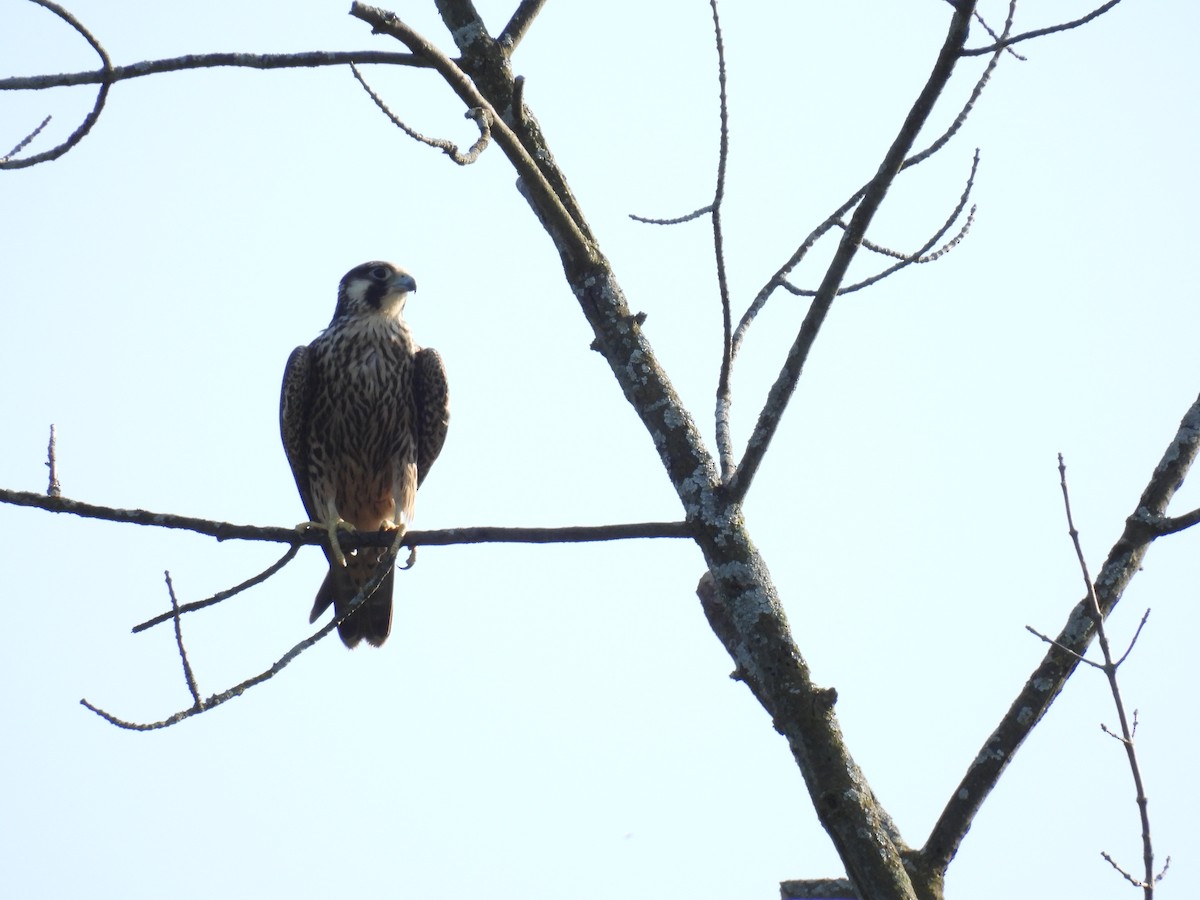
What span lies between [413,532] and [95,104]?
1023mm

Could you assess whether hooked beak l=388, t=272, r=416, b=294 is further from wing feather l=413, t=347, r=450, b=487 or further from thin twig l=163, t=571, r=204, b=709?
thin twig l=163, t=571, r=204, b=709

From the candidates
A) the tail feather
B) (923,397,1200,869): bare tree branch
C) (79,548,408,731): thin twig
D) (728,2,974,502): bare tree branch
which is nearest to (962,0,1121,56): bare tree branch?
(728,2,974,502): bare tree branch

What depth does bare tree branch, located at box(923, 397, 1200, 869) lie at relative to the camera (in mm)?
2424

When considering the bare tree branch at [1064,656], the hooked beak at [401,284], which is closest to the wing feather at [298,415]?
the hooked beak at [401,284]

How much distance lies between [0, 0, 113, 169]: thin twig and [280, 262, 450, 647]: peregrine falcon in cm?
217

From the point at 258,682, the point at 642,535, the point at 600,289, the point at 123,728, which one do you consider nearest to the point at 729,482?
the point at 642,535

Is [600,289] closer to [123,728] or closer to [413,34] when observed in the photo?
[413,34]

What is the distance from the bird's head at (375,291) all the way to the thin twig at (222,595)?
2.29m

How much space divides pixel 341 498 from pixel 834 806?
8.93ft

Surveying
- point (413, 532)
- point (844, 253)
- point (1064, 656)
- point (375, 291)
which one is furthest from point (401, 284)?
point (1064, 656)

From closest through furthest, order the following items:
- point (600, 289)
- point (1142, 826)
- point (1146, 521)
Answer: point (1142, 826), point (1146, 521), point (600, 289)

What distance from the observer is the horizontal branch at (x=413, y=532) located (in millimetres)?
2514

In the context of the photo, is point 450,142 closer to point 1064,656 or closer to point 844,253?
point 844,253

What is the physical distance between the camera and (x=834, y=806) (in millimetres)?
2324
